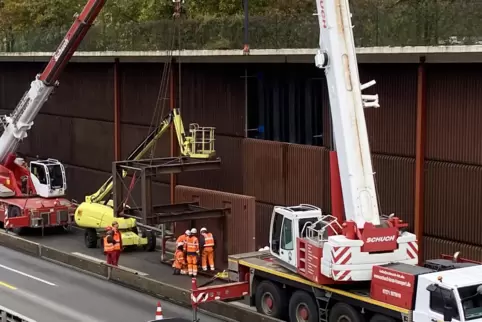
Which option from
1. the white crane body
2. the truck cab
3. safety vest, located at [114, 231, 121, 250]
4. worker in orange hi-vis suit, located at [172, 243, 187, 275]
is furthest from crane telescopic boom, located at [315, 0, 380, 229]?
safety vest, located at [114, 231, 121, 250]

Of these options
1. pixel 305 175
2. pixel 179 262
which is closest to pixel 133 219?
pixel 179 262

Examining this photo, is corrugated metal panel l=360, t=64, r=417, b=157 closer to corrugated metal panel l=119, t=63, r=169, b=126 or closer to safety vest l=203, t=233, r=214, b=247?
safety vest l=203, t=233, r=214, b=247

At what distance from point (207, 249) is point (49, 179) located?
32.4ft

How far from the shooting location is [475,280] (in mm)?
15438

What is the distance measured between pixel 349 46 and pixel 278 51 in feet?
25.6

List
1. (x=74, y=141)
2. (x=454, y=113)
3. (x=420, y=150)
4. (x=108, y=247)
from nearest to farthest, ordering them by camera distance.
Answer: (x=454, y=113) → (x=420, y=150) → (x=108, y=247) → (x=74, y=141)

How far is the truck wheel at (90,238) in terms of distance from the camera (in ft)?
95.2

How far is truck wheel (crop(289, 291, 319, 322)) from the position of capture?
59.8 feet

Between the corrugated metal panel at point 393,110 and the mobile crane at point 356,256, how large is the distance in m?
4.65

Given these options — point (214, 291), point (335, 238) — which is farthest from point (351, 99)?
point (214, 291)

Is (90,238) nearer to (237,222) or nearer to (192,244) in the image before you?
(237,222)

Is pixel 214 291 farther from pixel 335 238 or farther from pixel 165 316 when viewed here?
pixel 335 238

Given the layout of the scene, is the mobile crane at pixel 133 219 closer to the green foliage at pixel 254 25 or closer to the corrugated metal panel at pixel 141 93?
the corrugated metal panel at pixel 141 93

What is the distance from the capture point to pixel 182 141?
2688 centimetres
